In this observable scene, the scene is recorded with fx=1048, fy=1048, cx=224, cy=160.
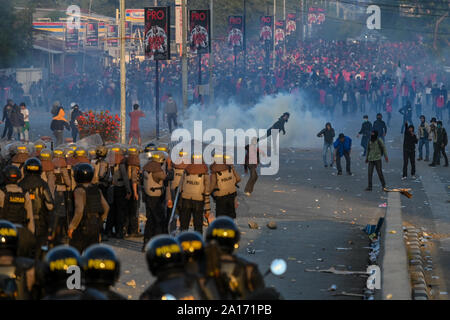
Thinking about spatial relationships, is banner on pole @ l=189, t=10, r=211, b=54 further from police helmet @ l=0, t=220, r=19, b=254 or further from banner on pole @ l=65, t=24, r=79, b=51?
police helmet @ l=0, t=220, r=19, b=254

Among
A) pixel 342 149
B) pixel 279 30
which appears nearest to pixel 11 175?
pixel 342 149

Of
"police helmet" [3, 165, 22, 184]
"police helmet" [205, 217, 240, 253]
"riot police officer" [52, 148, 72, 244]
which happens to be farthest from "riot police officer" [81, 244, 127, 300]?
"riot police officer" [52, 148, 72, 244]

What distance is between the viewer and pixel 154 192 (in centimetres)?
1555

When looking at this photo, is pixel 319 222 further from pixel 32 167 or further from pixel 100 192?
pixel 32 167

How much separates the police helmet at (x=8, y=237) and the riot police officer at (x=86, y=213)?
473cm

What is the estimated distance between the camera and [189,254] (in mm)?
7297

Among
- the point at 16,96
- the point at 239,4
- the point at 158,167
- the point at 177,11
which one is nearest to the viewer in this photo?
the point at 158,167

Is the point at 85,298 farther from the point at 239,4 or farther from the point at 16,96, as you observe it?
the point at 239,4

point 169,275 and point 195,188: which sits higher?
point 169,275

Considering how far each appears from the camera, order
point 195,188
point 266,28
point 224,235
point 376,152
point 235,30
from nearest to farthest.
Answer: point 224,235
point 195,188
point 376,152
point 235,30
point 266,28

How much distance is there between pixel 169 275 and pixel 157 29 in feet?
89.0

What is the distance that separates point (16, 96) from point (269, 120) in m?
18.3

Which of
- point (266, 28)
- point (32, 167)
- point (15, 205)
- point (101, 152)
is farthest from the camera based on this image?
point (266, 28)

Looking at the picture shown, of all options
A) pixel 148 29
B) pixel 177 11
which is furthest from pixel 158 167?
pixel 177 11
